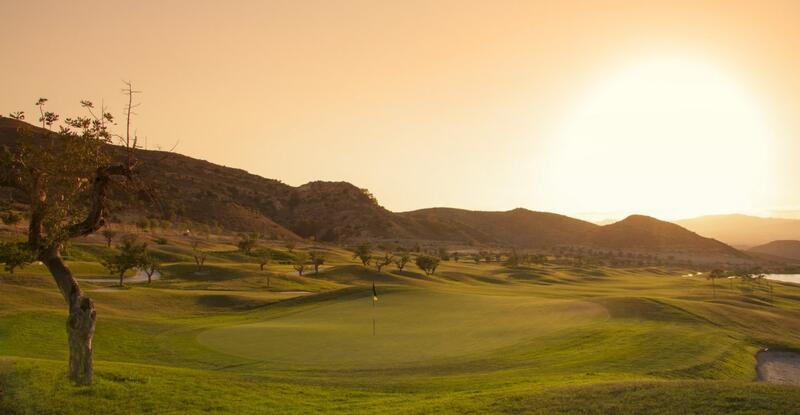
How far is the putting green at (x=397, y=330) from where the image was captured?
1011 inches

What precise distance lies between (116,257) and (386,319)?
33.9 metres

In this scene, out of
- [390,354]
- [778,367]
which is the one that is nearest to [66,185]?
[390,354]

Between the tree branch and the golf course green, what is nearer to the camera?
the golf course green

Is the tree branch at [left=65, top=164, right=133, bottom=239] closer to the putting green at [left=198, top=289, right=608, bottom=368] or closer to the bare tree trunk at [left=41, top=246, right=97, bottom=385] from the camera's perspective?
the bare tree trunk at [left=41, top=246, right=97, bottom=385]

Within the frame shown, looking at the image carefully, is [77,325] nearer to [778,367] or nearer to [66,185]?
[66,185]

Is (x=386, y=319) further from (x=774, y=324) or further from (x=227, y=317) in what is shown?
(x=774, y=324)

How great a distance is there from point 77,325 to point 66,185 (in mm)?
4542

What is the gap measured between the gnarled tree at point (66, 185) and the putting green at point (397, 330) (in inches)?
342

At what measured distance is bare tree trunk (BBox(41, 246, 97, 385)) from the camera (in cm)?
1766

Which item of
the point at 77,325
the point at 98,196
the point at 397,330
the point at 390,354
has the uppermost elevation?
the point at 98,196

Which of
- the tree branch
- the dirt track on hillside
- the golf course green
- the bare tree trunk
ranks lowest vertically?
the dirt track on hillside

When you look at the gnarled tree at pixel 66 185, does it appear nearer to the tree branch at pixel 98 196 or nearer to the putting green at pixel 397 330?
the tree branch at pixel 98 196

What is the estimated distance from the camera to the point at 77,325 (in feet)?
58.7

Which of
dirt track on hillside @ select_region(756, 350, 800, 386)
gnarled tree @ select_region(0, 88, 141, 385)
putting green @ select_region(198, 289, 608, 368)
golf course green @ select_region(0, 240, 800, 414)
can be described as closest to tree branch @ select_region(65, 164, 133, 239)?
gnarled tree @ select_region(0, 88, 141, 385)
